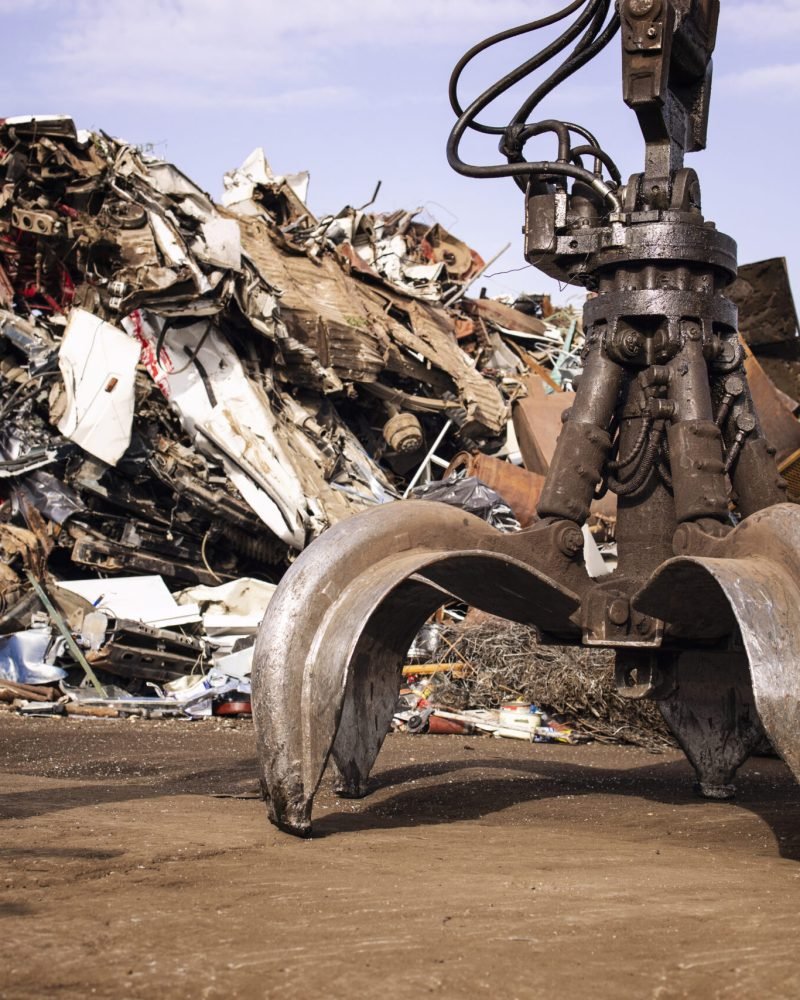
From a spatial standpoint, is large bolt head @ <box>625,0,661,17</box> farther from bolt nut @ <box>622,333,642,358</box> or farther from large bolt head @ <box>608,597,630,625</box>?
large bolt head @ <box>608,597,630,625</box>

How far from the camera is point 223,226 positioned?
13.1 metres

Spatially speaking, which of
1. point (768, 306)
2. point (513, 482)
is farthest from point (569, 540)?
point (768, 306)

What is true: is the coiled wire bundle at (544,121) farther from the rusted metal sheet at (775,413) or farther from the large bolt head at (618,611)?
the rusted metal sheet at (775,413)

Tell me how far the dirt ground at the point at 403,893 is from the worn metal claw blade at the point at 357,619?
9.8 inches

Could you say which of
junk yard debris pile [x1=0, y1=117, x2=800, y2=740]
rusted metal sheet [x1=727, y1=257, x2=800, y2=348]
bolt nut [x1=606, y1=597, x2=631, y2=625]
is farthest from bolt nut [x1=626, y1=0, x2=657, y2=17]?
rusted metal sheet [x1=727, y1=257, x2=800, y2=348]

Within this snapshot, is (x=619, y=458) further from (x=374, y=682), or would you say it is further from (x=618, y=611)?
(x=374, y=682)

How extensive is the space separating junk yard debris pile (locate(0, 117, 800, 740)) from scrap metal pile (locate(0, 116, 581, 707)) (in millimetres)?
23

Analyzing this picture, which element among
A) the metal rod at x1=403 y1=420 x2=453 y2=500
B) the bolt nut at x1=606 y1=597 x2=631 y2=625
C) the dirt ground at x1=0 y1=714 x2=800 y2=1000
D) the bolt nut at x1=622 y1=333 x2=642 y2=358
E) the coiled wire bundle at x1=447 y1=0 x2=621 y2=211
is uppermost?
the coiled wire bundle at x1=447 y1=0 x2=621 y2=211

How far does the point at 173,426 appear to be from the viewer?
1253 cm

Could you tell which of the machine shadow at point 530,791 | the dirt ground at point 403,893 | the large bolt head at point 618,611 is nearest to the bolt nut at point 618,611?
the large bolt head at point 618,611

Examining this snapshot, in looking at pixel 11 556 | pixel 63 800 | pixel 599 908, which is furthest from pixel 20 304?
pixel 599 908

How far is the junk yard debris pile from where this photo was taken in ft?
36.0

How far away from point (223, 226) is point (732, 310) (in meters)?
8.94

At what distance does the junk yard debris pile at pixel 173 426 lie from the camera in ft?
36.0
